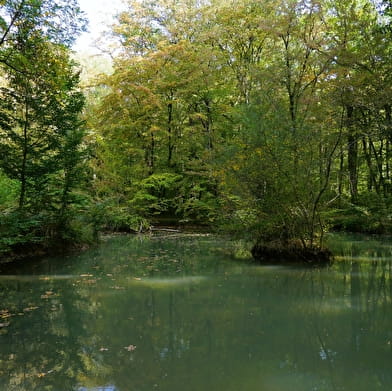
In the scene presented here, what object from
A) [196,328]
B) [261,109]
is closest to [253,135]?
[261,109]

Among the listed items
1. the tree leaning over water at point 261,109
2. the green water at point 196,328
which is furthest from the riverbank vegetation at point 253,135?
the green water at point 196,328

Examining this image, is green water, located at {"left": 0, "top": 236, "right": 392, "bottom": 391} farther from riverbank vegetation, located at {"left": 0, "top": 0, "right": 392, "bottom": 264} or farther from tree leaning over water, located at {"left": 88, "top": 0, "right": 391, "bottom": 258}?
tree leaning over water, located at {"left": 88, "top": 0, "right": 391, "bottom": 258}

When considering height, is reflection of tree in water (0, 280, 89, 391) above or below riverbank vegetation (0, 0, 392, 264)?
below

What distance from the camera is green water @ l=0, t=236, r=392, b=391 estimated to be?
334cm

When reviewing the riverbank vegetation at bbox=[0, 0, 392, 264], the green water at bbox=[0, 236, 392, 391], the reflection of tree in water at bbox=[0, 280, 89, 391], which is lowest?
the reflection of tree in water at bbox=[0, 280, 89, 391]

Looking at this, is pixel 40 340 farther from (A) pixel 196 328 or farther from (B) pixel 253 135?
(B) pixel 253 135

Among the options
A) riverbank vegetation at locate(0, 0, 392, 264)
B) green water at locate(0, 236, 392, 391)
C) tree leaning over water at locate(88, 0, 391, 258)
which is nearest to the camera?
green water at locate(0, 236, 392, 391)

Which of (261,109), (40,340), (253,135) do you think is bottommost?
(40,340)

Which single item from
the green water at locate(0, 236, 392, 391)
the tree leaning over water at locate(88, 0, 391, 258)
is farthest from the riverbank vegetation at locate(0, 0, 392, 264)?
the green water at locate(0, 236, 392, 391)

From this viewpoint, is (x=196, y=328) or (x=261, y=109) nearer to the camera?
(x=196, y=328)

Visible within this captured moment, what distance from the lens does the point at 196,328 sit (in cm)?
470

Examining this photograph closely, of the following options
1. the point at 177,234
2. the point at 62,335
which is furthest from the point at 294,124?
the point at 177,234

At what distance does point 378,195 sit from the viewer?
17.4m

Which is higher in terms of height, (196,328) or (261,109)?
(261,109)
